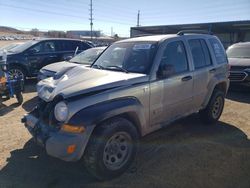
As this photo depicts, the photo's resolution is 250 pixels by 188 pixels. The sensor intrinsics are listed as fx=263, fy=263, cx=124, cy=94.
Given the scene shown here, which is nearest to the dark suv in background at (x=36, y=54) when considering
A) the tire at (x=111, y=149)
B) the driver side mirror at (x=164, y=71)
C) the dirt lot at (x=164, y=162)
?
the dirt lot at (x=164, y=162)

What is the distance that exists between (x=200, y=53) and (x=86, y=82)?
2.48 m

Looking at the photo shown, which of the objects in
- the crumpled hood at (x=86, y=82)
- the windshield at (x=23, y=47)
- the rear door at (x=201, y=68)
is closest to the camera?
the crumpled hood at (x=86, y=82)

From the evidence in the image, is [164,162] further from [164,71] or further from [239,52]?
[239,52]

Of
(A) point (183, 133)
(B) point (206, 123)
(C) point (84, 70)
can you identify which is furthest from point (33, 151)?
(B) point (206, 123)

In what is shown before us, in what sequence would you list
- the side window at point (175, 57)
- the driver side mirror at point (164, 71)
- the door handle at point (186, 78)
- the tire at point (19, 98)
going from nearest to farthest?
the driver side mirror at point (164, 71), the side window at point (175, 57), the door handle at point (186, 78), the tire at point (19, 98)

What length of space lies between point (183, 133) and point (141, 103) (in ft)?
6.02

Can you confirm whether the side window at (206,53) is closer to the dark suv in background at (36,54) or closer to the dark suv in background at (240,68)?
the dark suv in background at (240,68)

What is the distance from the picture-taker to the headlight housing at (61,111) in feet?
10.2

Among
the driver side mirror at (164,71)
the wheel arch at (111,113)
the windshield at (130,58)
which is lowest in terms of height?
the wheel arch at (111,113)

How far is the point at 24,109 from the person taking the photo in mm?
6516

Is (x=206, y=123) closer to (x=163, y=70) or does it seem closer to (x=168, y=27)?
(x=163, y=70)

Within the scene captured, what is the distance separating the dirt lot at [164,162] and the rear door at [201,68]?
2.48 feet

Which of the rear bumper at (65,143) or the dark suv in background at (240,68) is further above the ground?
the dark suv in background at (240,68)

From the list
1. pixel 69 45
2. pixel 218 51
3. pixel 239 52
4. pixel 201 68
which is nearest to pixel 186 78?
pixel 201 68
